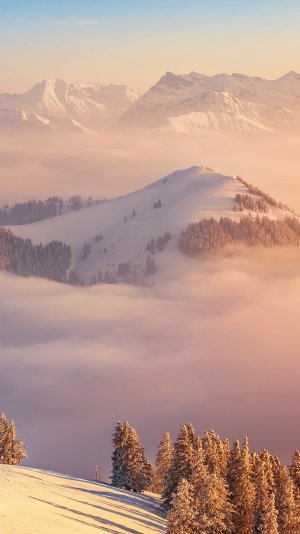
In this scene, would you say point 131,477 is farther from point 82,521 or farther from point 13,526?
point 13,526

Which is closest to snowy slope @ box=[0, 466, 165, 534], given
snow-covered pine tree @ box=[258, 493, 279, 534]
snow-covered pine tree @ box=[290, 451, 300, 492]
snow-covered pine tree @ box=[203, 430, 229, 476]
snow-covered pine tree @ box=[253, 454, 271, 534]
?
snow-covered pine tree @ box=[203, 430, 229, 476]

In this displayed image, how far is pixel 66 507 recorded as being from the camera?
84.6 metres

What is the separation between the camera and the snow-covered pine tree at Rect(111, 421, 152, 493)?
112312 millimetres

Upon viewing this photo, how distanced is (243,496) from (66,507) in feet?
65.8

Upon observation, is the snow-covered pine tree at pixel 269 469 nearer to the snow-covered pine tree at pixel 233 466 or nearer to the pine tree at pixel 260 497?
the pine tree at pixel 260 497

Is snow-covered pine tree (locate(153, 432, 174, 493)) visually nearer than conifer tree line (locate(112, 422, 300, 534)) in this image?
No

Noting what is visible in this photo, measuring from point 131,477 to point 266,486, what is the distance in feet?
95.6

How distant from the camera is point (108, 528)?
81.1 m

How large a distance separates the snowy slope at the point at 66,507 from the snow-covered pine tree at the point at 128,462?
15.5 ft

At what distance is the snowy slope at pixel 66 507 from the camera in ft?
242

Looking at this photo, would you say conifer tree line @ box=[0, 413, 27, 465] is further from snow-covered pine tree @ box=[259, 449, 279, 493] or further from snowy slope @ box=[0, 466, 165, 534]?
snow-covered pine tree @ box=[259, 449, 279, 493]

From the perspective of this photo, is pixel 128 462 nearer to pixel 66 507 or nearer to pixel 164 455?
pixel 164 455

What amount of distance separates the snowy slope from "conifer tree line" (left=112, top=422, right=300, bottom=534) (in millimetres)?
4242

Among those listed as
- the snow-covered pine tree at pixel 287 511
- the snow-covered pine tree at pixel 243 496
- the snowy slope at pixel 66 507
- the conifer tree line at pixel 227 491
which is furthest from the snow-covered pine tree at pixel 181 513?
the snow-covered pine tree at pixel 287 511
